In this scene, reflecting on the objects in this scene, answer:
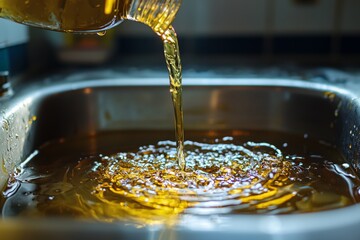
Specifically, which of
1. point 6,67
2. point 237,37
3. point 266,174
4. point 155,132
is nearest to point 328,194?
point 266,174

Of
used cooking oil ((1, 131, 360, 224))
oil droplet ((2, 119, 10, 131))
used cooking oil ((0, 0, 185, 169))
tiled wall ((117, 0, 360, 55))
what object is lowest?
used cooking oil ((1, 131, 360, 224))

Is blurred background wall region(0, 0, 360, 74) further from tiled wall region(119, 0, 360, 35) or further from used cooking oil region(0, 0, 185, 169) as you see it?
used cooking oil region(0, 0, 185, 169)

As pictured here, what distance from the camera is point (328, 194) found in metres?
0.64

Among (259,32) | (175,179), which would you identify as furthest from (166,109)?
(259,32)

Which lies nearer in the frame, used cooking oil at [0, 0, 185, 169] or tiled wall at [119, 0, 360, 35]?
used cooking oil at [0, 0, 185, 169]

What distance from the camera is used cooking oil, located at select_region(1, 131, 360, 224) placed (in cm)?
59

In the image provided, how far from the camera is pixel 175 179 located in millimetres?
675

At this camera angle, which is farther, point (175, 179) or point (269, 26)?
point (269, 26)

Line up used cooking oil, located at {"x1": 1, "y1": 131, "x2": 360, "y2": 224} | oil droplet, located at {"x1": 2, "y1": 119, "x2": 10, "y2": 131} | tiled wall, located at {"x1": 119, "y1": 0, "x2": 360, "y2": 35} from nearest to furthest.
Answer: used cooking oil, located at {"x1": 1, "y1": 131, "x2": 360, "y2": 224} < oil droplet, located at {"x1": 2, "y1": 119, "x2": 10, "y2": 131} < tiled wall, located at {"x1": 119, "y1": 0, "x2": 360, "y2": 35}

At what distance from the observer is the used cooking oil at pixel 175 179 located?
595 millimetres

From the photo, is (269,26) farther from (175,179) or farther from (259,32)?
(175,179)

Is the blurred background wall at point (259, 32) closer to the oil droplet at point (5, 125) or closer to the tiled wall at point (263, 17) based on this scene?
the tiled wall at point (263, 17)

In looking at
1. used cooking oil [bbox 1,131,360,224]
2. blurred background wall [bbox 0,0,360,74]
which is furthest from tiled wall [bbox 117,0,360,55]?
used cooking oil [bbox 1,131,360,224]

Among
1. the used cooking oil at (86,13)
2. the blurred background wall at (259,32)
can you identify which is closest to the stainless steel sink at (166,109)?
the used cooking oil at (86,13)
